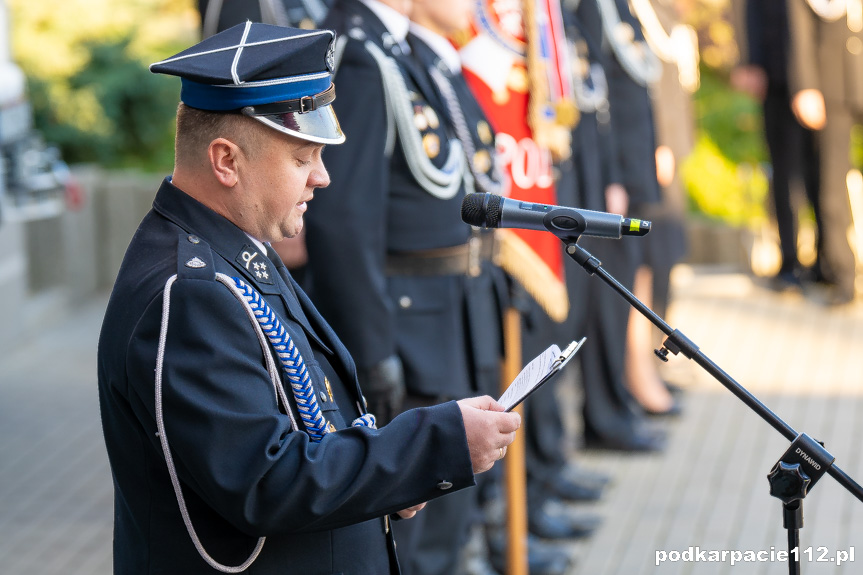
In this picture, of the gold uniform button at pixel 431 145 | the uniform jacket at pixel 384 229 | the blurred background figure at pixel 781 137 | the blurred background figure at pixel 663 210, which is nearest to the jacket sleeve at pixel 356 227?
the uniform jacket at pixel 384 229

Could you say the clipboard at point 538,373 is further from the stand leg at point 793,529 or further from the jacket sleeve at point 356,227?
the jacket sleeve at point 356,227

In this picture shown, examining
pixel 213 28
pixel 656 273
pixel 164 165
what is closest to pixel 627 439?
pixel 656 273

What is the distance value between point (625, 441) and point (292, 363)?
12.6 ft

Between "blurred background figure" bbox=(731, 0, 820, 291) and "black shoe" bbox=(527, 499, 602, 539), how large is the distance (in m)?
3.99

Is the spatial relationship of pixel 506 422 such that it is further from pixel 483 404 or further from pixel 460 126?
pixel 460 126

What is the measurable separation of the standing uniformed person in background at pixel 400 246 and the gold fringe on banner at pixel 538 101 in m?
0.82

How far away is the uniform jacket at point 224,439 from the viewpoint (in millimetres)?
1770

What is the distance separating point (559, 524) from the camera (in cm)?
467

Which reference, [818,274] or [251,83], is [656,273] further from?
[251,83]

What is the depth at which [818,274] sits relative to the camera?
830cm

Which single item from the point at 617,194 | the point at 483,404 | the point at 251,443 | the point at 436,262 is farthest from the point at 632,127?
the point at 251,443

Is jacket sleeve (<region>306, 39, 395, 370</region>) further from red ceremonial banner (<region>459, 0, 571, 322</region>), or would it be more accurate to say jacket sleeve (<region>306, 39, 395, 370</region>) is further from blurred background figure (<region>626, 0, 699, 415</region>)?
blurred background figure (<region>626, 0, 699, 415</region>)

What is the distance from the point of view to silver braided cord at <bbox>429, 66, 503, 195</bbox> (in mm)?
3459

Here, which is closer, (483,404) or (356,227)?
(483,404)
